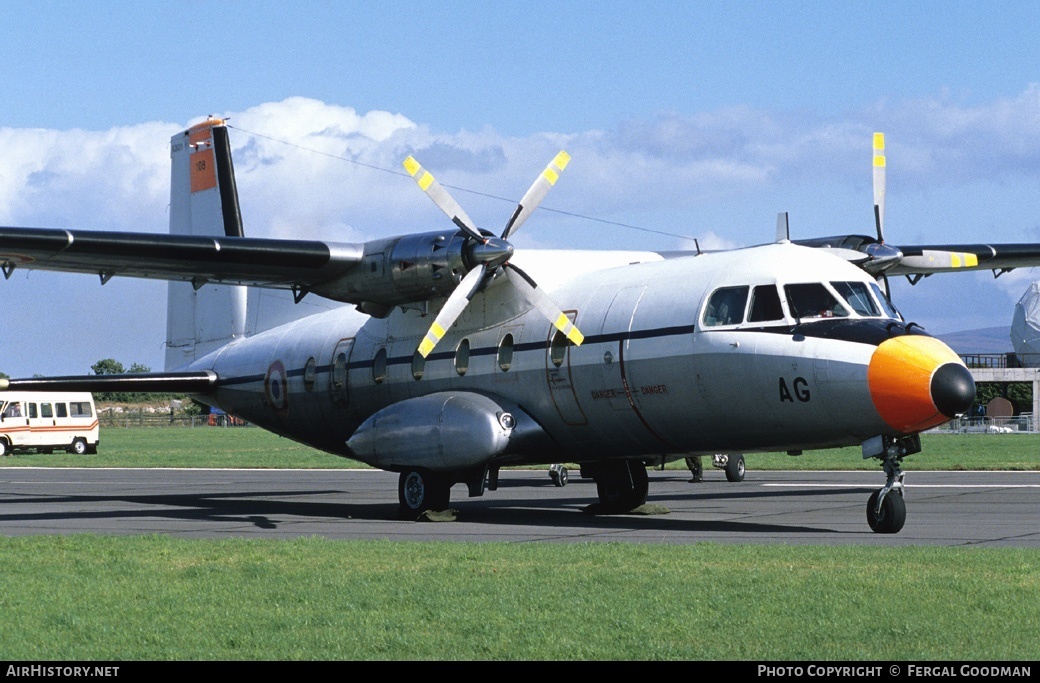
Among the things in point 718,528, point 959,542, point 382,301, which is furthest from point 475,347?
point 959,542

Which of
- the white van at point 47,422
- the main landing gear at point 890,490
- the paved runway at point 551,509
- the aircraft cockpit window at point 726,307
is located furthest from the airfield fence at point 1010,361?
the main landing gear at point 890,490

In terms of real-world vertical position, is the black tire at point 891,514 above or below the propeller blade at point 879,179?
below

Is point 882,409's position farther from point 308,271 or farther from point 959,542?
point 308,271

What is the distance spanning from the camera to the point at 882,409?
1370cm

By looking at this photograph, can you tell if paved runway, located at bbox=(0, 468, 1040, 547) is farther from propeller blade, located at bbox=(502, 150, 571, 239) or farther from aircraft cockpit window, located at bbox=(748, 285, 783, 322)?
propeller blade, located at bbox=(502, 150, 571, 239)

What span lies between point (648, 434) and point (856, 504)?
5.45 metres

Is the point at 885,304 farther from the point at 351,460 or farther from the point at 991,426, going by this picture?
the point at 991,426

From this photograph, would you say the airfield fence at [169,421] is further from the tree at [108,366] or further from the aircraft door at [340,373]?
the aircraft door at [340,373]

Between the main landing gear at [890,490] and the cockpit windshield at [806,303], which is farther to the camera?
the cockpit windshield at [806,303]

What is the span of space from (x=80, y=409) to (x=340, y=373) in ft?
111

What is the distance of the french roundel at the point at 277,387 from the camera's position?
870 inches

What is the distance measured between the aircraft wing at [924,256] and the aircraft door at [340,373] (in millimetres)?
7672

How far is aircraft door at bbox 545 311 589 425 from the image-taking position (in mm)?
16969
